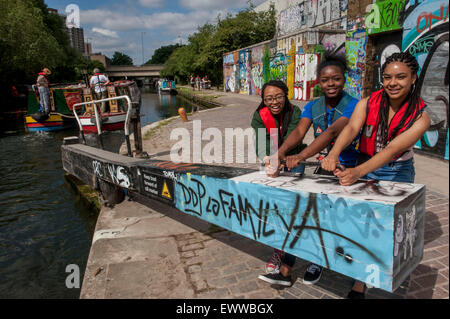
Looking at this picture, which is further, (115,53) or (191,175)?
(115,53)

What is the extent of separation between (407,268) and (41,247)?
17.2 feet

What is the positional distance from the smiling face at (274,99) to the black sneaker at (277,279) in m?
1.53

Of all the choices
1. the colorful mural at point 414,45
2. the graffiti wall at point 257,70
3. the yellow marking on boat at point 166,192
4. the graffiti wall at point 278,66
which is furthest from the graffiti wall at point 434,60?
the graffiti wall at point 257,70

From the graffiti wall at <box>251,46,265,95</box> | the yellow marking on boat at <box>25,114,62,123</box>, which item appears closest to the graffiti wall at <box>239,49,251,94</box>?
the graffiti wall at <box>251,46,265,95</box>

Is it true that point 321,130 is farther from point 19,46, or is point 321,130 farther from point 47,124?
point 19,46

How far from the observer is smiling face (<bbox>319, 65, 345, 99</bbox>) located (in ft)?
8.37

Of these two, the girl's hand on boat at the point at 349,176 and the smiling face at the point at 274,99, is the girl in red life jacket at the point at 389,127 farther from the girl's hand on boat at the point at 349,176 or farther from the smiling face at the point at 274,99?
the smiling face at the point at 274,99

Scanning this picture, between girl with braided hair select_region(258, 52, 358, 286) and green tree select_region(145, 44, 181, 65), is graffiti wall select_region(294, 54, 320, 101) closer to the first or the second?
girl with braided hair select_region(258, 52, 358, 286)

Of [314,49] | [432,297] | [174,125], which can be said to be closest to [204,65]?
[314,49]

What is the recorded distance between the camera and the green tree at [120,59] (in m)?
160

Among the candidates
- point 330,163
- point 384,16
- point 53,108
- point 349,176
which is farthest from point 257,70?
point 349,176

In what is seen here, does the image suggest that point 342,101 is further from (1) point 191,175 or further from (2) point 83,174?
(2) point 83,174

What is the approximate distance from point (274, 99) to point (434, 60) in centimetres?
495

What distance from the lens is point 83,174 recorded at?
5.69 metres
